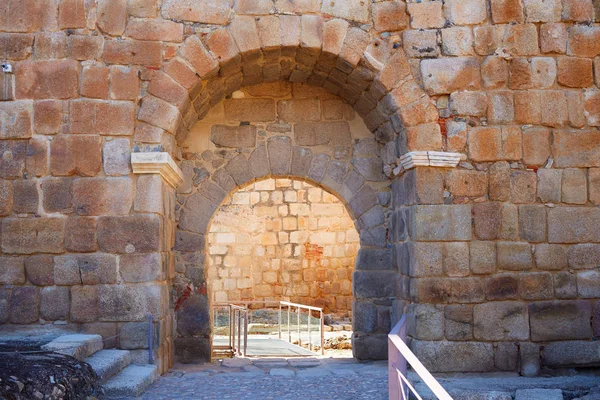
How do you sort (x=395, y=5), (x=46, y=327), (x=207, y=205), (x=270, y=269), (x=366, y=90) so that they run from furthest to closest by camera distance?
1. (x=270, y=269)
2. (x=207, y=205)
3. (x=366, y=90)
4. (x=395, y=5)
5. (x=46, y=327)

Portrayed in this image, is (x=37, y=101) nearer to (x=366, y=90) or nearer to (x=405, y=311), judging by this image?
(x=366, y=90)

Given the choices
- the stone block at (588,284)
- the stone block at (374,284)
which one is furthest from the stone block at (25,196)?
the stone block at (588,284)

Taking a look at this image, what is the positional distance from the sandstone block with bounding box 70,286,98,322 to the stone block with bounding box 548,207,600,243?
13.0 feet

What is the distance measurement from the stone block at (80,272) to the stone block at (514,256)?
131 inches

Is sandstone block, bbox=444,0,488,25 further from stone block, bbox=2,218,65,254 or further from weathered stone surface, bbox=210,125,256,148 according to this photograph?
stone block, bbox=2,218,65,254

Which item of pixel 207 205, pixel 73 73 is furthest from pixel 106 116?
pixel 207 205

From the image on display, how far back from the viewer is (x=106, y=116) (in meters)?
5.26

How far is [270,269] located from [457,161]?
22.4 feet

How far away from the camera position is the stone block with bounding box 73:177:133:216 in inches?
204

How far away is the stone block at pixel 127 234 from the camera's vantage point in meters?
5.16

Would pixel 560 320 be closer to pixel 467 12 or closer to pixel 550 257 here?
pixel 550 257

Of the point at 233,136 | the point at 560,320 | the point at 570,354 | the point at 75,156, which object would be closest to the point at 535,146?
the point at 560,320

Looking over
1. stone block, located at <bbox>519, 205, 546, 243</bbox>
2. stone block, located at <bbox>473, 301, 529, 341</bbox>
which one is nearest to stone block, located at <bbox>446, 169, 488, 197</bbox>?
stone block, located at <bbox>519, 205, 546, 243</bbox>

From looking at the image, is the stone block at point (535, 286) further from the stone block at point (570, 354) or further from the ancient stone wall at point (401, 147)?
the stone block at point (570, 354)
